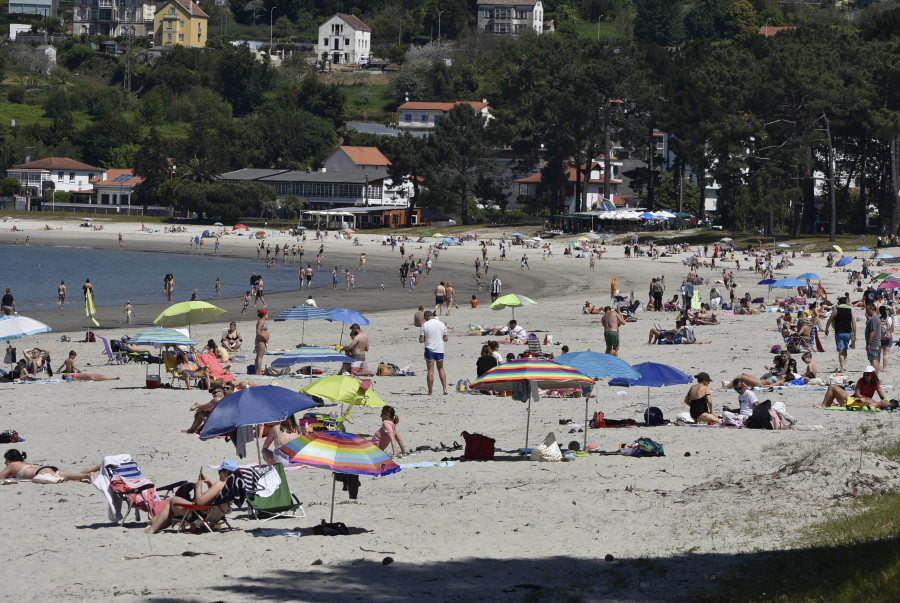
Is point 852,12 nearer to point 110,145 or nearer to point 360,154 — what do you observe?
point 360,154

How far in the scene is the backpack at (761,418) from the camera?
14.8 metres

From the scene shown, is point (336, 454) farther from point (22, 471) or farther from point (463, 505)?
point (22, 471)

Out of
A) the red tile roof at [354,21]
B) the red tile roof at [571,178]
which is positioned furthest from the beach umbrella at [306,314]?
the red tile roof at [354,21]

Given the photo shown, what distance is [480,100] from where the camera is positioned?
137000mm

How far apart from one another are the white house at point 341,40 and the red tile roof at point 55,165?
2352 inches

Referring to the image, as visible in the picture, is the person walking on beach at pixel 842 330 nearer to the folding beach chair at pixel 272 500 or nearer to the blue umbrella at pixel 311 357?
the blue umbrella at pixel 311 357

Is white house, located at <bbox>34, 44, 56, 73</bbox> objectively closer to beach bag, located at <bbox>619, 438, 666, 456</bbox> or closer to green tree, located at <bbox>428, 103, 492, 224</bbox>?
green tree, located at <bbox>428, 103, 492, 224</bbox>

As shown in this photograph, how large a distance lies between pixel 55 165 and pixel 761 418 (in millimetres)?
101390

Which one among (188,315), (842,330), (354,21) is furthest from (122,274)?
(354,21)

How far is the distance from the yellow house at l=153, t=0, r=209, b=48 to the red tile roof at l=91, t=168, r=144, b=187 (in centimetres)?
6969

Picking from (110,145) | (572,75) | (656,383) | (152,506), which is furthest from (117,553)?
(110,145)

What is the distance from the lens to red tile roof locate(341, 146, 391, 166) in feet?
344

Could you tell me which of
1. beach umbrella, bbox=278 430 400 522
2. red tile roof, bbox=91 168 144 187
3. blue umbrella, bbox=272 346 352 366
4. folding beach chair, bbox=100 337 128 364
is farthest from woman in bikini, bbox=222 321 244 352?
red tile roof, bbox=91 168 144 187

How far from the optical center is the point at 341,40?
6417 inches
